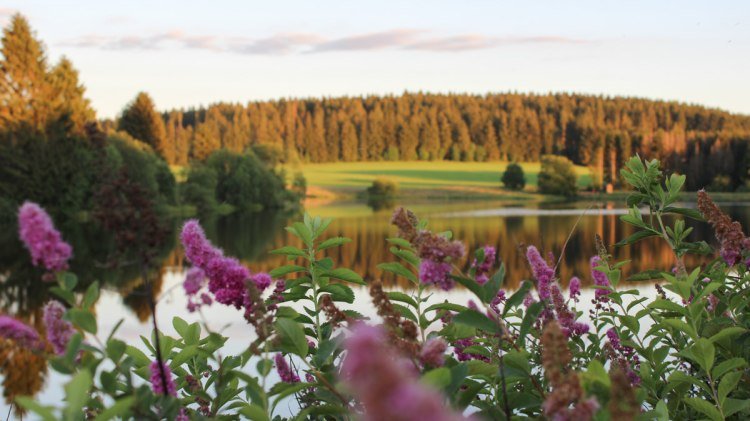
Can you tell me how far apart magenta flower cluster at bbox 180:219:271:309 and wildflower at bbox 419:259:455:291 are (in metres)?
0.39

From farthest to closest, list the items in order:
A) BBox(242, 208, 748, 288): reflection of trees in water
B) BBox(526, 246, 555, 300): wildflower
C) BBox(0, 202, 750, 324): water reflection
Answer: BBox(242, 208, 748, 288): reflection of trees in water, BBox(0, 202, 750, 324): water reflection, BBox(526, 246, 555, 300): wildflower

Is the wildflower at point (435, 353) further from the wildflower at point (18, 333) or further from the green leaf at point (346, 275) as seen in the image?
the green leaf at point (346, 275)

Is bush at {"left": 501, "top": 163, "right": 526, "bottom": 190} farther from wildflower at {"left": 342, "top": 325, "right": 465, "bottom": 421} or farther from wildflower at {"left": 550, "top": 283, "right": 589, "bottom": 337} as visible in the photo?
wildflower at {"left": 342, "top": 325, "right": 465, "bottom": 421}

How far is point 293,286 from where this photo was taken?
2.63 m

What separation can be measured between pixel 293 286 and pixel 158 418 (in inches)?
50.4

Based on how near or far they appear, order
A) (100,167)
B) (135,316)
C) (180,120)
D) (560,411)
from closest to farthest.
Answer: (560,411)
(100,167)
(135,316)
(180,120)

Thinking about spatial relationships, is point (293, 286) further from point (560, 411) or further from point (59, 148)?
point (59, 148)

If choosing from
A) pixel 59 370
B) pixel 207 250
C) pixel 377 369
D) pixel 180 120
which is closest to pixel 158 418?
pixel 59 370

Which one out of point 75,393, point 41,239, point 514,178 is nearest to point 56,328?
point 41,239

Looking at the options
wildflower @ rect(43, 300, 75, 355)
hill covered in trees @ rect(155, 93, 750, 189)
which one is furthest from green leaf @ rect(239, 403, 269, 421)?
hill covered in trees @ rect(155, 93, 750, 189)

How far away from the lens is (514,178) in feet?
304

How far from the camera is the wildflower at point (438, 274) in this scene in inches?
58.2

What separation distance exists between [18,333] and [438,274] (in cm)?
84

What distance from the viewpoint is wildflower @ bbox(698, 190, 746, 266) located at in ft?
7.73
